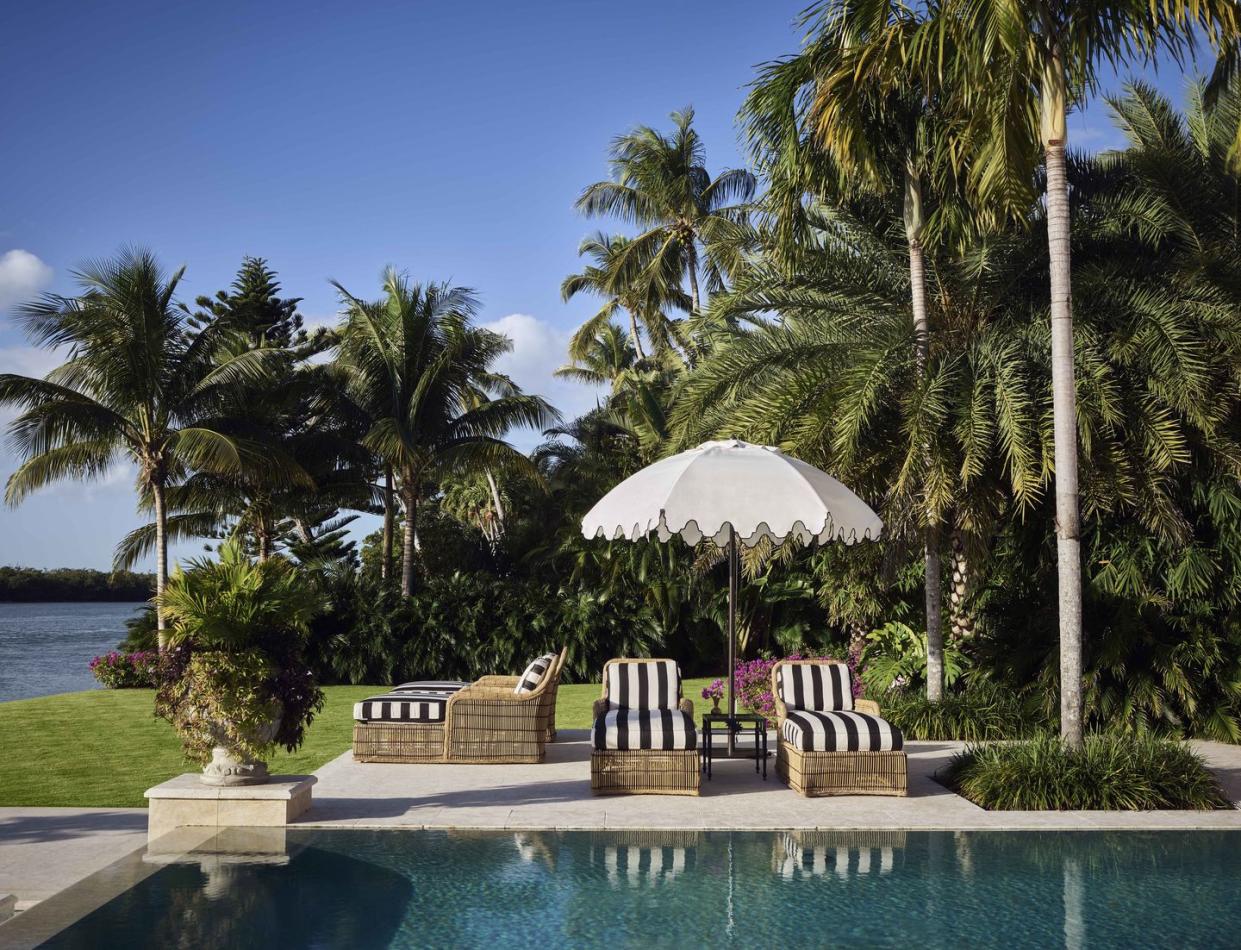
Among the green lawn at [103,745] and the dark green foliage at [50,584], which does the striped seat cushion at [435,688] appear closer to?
the green lawn at [103,745]

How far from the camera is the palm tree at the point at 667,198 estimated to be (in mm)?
33375

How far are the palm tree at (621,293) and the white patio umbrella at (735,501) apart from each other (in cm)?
2438

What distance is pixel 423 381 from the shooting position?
944 inches

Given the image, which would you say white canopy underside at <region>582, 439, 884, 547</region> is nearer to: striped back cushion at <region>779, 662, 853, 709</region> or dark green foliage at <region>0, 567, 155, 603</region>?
striped back cushion at <region>779, 662, 853, 709</region>

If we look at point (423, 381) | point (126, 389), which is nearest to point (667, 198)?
point (423, 381)

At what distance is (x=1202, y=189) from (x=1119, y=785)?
733cm

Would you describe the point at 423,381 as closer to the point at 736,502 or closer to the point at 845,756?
the point at 736,502

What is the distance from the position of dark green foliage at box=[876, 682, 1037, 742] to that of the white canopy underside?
3.34 m

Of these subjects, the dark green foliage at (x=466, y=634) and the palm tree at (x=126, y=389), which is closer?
the palm tree at (x=126, y=389)

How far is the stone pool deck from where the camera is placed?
24.2 feet

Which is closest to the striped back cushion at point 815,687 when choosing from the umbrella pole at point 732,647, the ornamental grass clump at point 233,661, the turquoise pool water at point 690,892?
the umbrella pole at point 732,647

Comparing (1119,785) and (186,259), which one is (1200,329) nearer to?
(1119,785)

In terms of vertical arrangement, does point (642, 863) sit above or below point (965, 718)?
below

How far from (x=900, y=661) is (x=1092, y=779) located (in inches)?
229
